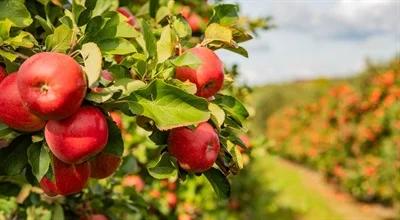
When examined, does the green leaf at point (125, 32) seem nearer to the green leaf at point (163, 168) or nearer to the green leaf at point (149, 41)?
the green leaf at point (149, 41)

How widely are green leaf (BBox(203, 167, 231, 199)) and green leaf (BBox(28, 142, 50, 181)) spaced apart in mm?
371

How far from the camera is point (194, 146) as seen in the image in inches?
50.0

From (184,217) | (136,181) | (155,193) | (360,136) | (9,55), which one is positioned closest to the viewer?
(9,55)

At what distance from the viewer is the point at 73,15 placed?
1251 millimetres

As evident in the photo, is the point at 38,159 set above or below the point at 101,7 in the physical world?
below

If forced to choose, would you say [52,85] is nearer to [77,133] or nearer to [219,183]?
[77,133]

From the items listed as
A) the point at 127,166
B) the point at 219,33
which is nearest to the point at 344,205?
the point at 127,166

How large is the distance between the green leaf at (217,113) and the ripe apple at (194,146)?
1.5 inches

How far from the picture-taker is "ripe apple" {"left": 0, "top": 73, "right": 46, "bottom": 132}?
44.9 inches

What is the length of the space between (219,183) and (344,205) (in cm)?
1262

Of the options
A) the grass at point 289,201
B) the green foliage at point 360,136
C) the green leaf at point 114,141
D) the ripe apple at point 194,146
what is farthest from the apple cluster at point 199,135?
the green foliage at point 360,136

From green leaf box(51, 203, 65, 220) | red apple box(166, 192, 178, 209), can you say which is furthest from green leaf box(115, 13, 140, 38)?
red apple box(166, 192, 178, 209)

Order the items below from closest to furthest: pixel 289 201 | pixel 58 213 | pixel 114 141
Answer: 1. pixel 114 141
2. pixel 58 213
3. pixel 289 201

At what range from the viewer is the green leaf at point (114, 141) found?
4.12ft
